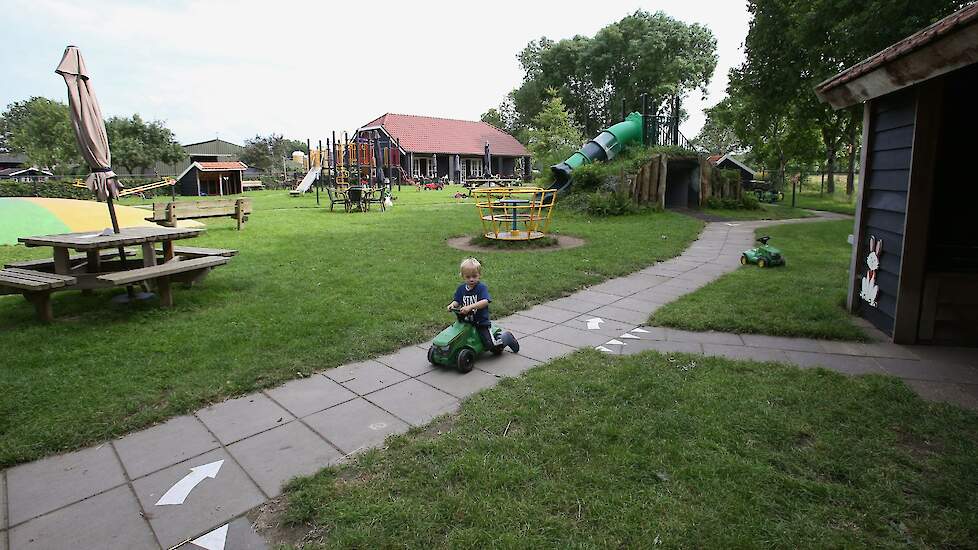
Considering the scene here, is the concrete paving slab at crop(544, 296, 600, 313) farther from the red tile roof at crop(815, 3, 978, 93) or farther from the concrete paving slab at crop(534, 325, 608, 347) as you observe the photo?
the red tile roof at crop(815, 3, 978, 93)

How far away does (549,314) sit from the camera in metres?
6.15

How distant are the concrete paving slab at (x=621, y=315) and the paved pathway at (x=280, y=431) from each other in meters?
0.03

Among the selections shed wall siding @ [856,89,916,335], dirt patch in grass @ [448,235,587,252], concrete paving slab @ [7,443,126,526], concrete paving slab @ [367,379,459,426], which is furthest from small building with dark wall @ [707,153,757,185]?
concrete paving slab @ [7,443,126,526]

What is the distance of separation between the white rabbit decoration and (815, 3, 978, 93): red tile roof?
1729 mm

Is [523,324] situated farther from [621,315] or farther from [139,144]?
[139,144]

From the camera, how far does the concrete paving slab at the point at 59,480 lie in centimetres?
269

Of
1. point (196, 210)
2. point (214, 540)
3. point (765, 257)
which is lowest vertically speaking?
point (214, 540)

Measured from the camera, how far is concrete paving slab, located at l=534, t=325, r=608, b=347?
5.16 meters

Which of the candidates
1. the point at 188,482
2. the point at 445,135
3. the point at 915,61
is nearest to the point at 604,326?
the point at 915,61

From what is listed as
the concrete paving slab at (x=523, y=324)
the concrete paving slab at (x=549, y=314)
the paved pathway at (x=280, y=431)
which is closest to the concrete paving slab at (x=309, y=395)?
the paved pathway at (x=280, y=431)

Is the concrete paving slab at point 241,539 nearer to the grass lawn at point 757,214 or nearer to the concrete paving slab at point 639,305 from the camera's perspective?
the concrete paving slab at point 639,305

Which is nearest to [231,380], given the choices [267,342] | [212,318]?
[267,342]

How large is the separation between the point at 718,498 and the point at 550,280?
508 centimetres

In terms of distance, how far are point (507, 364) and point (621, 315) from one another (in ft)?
6.77
